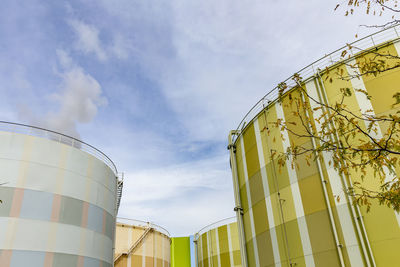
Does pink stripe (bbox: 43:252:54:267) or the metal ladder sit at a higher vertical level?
the metal ladder

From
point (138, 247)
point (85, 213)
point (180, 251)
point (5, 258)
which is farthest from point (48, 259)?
point (180, 251)

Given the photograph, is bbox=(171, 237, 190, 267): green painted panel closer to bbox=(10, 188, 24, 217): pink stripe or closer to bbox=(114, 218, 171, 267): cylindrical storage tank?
bbox=(114, 218, 171, 267): cylindrical storage tank

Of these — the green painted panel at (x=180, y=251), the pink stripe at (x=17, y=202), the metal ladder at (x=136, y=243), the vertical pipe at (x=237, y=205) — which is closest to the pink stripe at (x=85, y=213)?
the pink stripe at (x=17, y=202)

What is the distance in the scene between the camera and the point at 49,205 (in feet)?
58.4

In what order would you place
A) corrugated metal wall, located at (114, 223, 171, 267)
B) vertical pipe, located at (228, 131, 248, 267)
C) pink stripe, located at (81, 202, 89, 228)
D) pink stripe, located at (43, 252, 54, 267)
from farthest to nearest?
corrugated metal wall, located at (114, 223, 171, 267) → pink stripe, located at (81, 202, 89, 228) → vertical pipe, located at (228, 131, 248, 267) → pink stripe, located at (43, 252, 54, 267)

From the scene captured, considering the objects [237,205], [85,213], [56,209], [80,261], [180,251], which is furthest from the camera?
[180,251]

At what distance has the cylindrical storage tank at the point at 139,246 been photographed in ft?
104

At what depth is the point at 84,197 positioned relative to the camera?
65.6ft

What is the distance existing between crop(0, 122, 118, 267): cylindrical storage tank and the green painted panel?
23.8 m

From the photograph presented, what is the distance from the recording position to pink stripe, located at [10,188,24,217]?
16.5 metres

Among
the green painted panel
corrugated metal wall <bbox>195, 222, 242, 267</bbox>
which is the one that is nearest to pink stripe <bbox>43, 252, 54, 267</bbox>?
corrugated metal wall <bbox>195, 222, 242, 267</bbox>

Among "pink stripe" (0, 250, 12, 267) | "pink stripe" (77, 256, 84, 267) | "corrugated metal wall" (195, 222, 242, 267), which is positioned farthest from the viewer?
"corrugated metal wall" (195, 222, 242, 267)

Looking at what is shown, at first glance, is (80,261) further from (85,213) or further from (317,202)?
(317,202)

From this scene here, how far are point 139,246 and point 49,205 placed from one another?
17431mm
